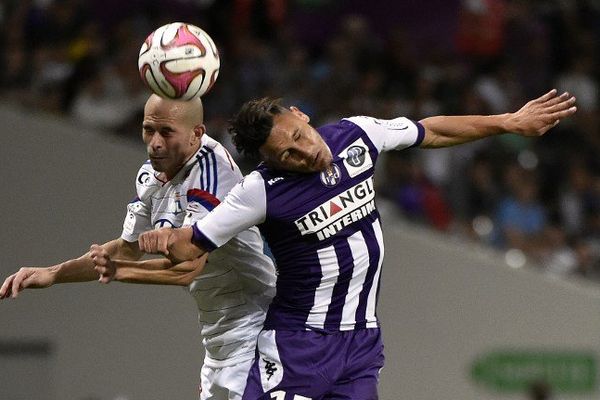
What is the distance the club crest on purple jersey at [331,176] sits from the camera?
524cm

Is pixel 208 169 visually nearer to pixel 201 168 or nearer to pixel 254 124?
pixel 201 168

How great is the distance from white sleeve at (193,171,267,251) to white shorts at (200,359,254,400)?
90cm

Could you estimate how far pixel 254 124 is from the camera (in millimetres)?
5156

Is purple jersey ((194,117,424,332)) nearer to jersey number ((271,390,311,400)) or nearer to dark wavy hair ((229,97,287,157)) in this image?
dark wavy hair ((229,97,287,157))

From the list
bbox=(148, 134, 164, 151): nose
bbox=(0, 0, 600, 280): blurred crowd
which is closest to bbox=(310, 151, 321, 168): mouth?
bbox=(148, 134, 164, 151): nose

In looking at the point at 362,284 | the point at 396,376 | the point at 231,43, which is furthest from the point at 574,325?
the point at 362,284

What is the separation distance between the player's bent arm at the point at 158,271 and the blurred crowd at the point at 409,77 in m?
→ 5.02

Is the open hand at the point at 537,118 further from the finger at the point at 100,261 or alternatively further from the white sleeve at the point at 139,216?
the finger at the point at 100,261

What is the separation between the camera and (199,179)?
17.5ft

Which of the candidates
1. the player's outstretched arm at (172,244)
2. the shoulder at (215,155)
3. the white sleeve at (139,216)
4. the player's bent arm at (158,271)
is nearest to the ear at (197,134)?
the shoulder at (215,155)

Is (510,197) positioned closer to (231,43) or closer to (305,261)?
(231,43)

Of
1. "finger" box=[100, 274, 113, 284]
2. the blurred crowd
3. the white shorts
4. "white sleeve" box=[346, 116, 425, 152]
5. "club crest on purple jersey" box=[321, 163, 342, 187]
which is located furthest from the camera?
the blurred crowd

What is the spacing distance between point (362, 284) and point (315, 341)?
318mm

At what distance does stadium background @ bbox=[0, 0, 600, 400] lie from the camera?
33.7 ft
